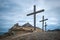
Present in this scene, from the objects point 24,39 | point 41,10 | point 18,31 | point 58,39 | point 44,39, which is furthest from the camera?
point 41,10

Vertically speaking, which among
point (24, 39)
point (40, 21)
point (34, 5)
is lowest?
point (24, 39)

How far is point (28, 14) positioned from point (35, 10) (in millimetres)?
1221

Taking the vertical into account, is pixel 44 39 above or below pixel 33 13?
below

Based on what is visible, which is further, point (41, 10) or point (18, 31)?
point (41, 10)

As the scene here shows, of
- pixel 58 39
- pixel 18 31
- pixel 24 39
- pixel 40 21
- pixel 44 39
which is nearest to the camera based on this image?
pixel 58 39

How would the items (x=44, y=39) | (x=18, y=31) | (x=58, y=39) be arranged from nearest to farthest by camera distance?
(x=58, y=39), (x=44, y=39), (x=18, y=31)

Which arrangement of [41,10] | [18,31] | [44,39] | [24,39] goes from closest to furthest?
[44,39] < [24,39] < [18,31] < [41,10]

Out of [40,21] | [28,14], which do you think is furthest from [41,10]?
[40,21]

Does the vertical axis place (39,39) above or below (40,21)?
below

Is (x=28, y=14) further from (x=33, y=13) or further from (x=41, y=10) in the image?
(x=41, y=10)

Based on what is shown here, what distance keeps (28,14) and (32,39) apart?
937 centimetres

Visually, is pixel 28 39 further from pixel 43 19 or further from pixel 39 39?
pixel 43 19

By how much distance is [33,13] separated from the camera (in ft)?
59.5

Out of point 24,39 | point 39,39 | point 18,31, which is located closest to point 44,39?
point 39,39
